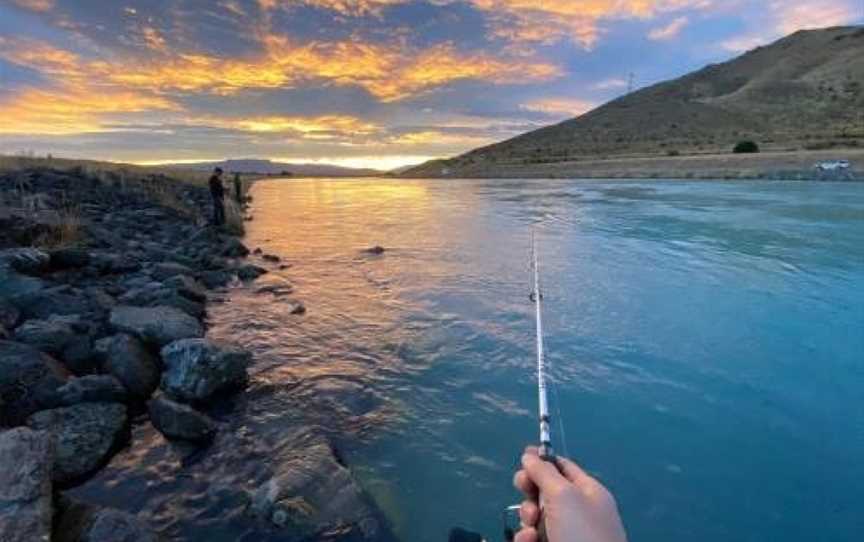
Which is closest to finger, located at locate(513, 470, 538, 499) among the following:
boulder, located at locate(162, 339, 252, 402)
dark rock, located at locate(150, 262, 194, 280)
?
boulder, located at locate(162, 339, 252, 402)

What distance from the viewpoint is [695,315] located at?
452 inches

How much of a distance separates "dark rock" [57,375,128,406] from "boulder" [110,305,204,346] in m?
1.47

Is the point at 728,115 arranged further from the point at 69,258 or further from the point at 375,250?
the point at 69,258

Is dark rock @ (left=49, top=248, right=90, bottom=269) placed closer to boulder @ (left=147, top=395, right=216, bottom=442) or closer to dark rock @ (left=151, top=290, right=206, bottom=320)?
dark rock @ (left=151, top=290, right=206, bottom=320)

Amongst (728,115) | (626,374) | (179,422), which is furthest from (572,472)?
(728,115)

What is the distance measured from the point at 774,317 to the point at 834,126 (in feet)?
320

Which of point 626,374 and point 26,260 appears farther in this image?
point 26,260

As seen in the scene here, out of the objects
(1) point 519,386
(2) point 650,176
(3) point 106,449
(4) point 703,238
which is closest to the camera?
(3) point 106,449

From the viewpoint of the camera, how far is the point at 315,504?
5199 mm

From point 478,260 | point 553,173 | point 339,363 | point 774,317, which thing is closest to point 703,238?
point 478,260

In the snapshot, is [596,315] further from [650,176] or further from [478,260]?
[650,176]

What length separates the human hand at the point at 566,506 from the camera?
182 cm

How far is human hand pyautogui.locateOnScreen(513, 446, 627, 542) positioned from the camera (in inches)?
71.6

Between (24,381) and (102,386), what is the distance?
0.74 m
